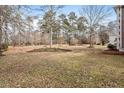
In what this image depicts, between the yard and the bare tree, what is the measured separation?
0.24 m

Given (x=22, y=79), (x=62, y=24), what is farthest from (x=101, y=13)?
(x=22, y=79)

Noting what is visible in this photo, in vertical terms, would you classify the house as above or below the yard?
above

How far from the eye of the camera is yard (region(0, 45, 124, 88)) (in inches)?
129

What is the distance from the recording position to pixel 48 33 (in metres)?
3.41

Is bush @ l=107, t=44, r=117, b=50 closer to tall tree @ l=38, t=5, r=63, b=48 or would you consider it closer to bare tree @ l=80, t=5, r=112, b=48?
bare tree @ l=80, t=5, r=112, b=48

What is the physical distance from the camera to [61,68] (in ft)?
11.1

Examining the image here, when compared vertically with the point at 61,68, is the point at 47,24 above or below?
above

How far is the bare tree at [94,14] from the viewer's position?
3.37 meters

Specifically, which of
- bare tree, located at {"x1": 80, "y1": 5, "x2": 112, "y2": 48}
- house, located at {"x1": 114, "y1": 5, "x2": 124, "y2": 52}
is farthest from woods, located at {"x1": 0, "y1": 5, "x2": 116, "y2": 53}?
house, located at {"x1": 114, "y1": 5, "x2": 124, "y2": 52}

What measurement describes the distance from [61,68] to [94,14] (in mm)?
659

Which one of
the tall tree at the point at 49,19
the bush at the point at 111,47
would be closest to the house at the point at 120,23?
the bush at the point at 111,47

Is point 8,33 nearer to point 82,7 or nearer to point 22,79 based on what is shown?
point 22,79

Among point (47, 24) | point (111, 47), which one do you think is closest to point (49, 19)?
point (47, 24)

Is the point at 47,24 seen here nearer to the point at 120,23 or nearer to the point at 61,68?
the point at 61,68
